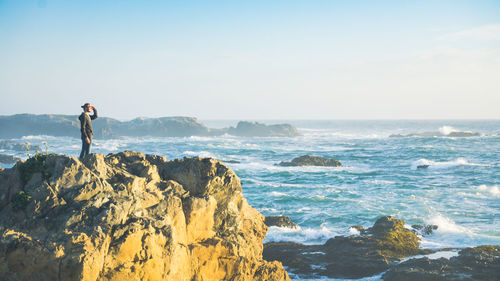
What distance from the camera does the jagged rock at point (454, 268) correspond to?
1034 centimetres

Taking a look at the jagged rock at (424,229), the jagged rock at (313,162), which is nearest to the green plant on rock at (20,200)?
the jagged rock at (424,229)

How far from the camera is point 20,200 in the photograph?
22.3 ft

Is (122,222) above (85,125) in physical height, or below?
below

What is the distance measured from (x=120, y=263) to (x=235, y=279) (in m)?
2.78

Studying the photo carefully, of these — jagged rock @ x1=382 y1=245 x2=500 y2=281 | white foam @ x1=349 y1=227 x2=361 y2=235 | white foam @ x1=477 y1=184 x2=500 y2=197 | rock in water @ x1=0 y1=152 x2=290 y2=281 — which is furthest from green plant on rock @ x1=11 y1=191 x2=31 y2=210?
white foam @ x1=477 y1=184 x2=500 y2=197

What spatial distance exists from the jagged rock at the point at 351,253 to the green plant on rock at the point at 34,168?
7.50 metres

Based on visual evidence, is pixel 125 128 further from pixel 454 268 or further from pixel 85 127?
pixel 454 268

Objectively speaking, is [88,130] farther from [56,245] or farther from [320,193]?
[320,193]

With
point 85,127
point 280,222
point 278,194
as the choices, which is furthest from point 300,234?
point 85,127

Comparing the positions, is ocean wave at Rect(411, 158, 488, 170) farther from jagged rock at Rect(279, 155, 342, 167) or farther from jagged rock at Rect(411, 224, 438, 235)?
jagged rock at Rect(411, 224, 438, 235)

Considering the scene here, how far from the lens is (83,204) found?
267 inches

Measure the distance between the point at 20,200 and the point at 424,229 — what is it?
14.3m

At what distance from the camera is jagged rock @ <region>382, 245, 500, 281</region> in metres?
10.3

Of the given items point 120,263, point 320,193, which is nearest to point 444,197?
point 320,193
